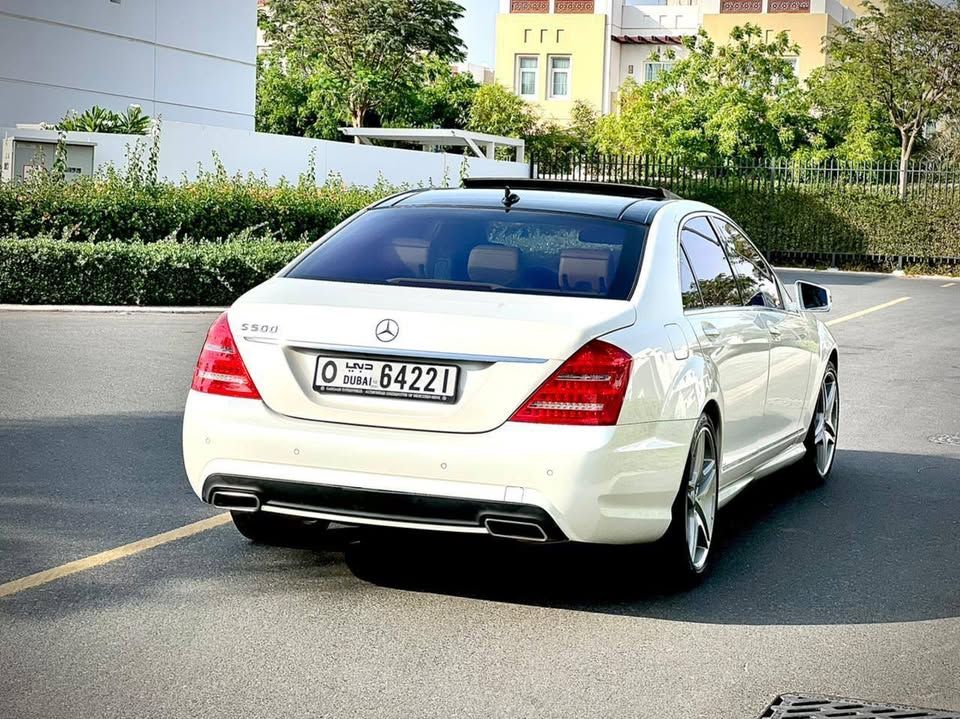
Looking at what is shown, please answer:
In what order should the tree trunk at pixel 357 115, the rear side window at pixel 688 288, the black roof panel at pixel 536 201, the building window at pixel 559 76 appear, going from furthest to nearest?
1. the building window at pixel 559 76
2. the tree trunk at pixel 357 115
3. the black roof panel at pixel 536 201
4. the rear side window at pixel 688 288

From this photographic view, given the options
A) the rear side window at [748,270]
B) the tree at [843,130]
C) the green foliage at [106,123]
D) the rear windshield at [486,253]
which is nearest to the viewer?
the rear windshield at [486,253]

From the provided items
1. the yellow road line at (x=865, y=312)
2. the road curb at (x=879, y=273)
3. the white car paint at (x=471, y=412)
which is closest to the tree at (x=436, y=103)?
the road curb at (x=879, y=273)

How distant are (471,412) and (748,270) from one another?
273 cm

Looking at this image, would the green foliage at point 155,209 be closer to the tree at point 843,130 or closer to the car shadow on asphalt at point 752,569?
the car shadow on asphalt at point 752,569

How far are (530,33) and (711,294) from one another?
6429 centimetres

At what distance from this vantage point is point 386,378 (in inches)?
219

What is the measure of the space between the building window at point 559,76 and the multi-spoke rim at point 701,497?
6405 cm

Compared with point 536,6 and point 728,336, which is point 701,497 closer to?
point 728,336

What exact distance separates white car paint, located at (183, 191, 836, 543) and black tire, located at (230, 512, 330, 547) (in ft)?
2.34

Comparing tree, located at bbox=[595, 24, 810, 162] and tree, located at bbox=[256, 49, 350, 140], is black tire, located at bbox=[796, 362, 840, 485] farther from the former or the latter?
tree, located at bbox=[256, 49, 350, 140]

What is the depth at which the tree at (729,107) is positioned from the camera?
49.4m

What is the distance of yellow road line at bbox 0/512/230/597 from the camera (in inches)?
231

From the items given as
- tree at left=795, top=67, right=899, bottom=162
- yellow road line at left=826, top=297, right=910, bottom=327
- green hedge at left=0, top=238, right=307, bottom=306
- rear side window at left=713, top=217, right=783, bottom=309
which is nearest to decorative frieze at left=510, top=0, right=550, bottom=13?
tree at left=795, top=67, right=899, bottom=162

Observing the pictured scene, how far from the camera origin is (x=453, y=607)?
5797 millimetres
